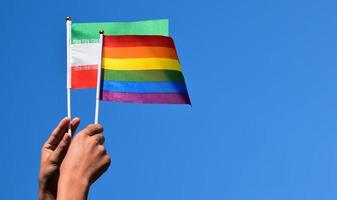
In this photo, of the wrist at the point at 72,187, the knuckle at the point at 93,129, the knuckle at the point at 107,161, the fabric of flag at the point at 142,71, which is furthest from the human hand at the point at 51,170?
the fabric of flag at the point at 142,71

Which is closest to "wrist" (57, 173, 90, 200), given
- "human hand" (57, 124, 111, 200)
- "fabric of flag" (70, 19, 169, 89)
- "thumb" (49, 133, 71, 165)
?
"human hand" (57, 124, 111, 200)

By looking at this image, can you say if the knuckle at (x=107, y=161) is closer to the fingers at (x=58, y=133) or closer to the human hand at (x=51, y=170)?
the human hand at (x=51, y=170)

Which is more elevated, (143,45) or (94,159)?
(143,45)

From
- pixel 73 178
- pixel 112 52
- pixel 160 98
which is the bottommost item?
pixel 73 178

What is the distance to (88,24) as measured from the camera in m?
8.48

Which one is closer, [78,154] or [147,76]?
[78,154]

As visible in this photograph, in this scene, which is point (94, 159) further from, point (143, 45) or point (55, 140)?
point (143, 45)

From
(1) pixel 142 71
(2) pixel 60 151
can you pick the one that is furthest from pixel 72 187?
(1) pixel 142 71

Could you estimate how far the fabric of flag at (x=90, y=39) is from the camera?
8141mm

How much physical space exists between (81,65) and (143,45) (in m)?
1.08

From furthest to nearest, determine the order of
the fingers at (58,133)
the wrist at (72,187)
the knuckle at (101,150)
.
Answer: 1. the fingers at (58,133)
2. the knuckle at (101,150)
3. the wrist at (72,187)

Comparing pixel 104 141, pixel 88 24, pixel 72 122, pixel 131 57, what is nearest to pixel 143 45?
pixel 131 57

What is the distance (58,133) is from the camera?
19.2 ft

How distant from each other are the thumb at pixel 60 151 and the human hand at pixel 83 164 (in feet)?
1.46
